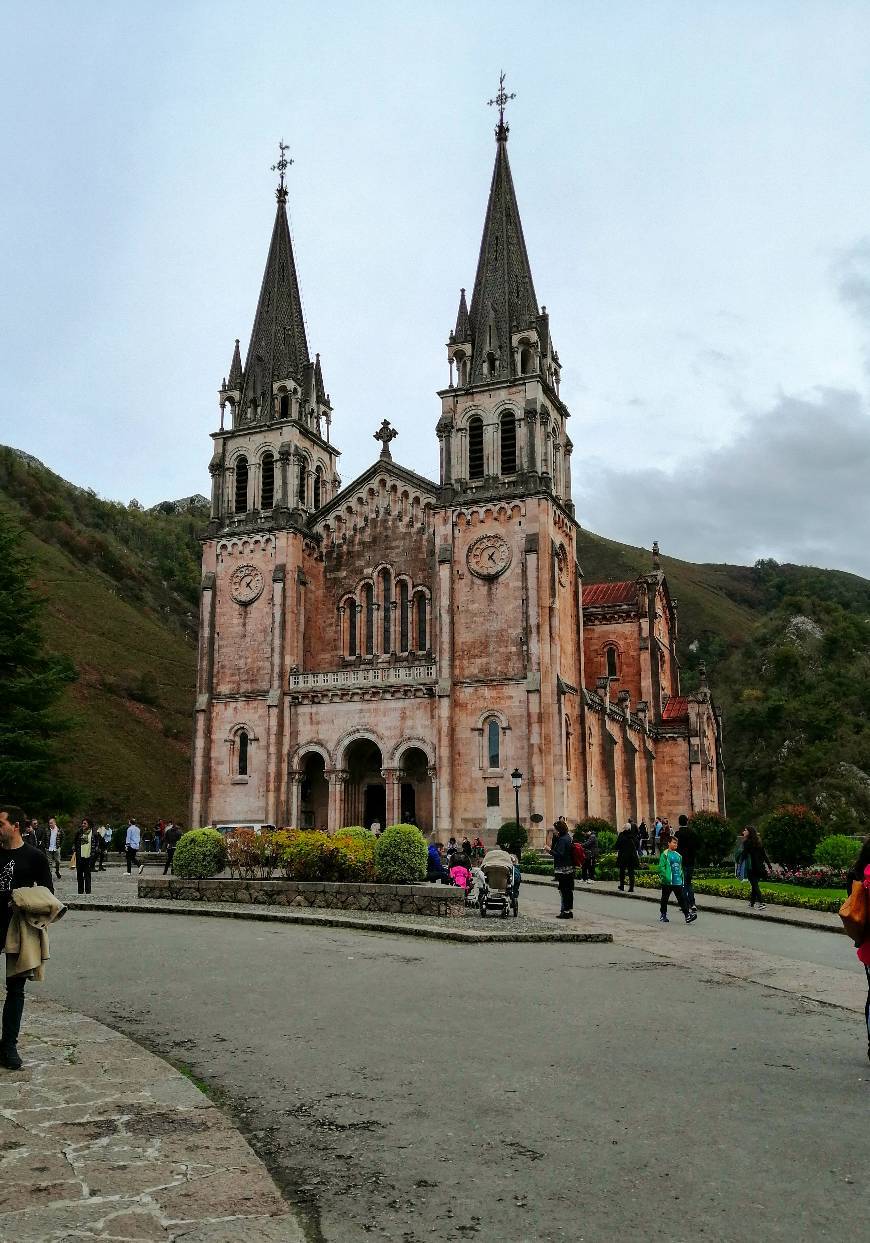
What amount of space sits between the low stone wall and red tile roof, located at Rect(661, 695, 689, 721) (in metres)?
36.1

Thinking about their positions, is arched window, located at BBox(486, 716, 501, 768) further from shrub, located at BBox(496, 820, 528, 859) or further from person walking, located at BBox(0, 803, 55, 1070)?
person walking, located at BBox(0, 803, 55, 1070)

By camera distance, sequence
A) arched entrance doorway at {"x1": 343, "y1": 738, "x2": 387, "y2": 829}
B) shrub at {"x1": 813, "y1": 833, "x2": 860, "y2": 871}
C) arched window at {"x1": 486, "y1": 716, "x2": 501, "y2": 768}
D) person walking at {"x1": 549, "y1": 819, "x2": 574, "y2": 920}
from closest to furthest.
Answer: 1. person walking at {"x1": 549, "y1": 819, "x2": 574, "y2": 920}
2. shrub at {"x1": 813, "y1": 833, "x2": 860, "y2": 871}
3. arched window at {"x1": 486, "y1": 716, "x2": 501, "y2": 768}
4. arched entrance doorway at {"x1": 343, "y1": 738, "x2": 387, "y2": 829}

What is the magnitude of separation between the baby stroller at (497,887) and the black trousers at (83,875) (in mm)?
9186

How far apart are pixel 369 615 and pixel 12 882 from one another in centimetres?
3827

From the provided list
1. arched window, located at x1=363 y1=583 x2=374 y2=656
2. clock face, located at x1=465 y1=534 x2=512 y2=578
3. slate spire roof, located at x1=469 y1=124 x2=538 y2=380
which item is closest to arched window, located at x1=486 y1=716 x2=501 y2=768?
clock face, located at x1=465 y1=534 x2=512 y2=578

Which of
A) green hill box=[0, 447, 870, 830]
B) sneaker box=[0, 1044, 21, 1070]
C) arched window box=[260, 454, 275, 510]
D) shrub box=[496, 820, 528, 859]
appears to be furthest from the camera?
green hill box=[0, 447, 870, 830]

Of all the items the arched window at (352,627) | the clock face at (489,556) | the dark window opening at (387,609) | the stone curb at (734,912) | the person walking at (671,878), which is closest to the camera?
the stone curb at (734,912)

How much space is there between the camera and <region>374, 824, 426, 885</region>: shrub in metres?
19.2

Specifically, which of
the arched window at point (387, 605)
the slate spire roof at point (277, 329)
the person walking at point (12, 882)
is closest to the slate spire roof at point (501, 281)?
the slate spire roof at point (277, 329)

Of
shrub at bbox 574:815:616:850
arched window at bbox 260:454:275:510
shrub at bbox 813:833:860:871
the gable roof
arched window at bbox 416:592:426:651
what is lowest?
shrub at bbox 813:833:860:871

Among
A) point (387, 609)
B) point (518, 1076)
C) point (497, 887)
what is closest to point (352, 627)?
point (387, 609)

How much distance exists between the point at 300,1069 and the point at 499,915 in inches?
433

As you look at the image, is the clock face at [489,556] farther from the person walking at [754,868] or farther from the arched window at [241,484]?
the person walking at [754,868]

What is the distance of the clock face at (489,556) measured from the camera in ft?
137
